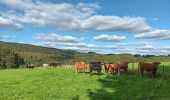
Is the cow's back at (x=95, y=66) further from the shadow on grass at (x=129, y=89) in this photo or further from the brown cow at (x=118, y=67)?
the shadow on grass at (x=129, y=89)

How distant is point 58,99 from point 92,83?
6.06 m

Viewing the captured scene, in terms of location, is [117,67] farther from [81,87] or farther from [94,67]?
[81,87]

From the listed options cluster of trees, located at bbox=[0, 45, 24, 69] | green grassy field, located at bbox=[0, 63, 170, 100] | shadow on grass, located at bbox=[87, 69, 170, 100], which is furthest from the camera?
cluster of trees, located at bbox=[0, 45, 24, 69]

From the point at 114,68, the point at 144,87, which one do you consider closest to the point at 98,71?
the point at 114,68

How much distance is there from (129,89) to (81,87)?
5113 mm

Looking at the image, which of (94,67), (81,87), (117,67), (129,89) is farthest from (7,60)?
(129,89)

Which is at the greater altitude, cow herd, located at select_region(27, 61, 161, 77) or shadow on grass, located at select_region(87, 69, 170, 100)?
cow herd, located at select_region(27, 61, 161, 77)

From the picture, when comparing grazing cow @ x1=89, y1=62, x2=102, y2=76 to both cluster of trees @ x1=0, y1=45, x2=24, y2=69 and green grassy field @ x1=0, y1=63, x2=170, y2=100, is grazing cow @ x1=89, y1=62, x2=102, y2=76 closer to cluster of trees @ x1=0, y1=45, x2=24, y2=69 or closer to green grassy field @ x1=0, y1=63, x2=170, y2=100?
green grassy field @ x1=0, y1=63, x2=170, y2=100

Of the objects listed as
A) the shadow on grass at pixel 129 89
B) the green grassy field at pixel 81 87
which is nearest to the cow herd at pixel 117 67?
the green grassy field at pixel 81 87

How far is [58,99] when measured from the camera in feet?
99.2

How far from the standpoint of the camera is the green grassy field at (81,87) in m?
30.5

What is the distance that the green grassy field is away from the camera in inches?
1202

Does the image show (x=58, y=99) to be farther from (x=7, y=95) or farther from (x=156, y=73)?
(x=156, y=73)

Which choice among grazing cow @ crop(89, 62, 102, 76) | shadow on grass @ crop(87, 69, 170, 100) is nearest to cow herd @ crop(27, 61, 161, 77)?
grazing cow @ crop(89, 62, 102, 76)
